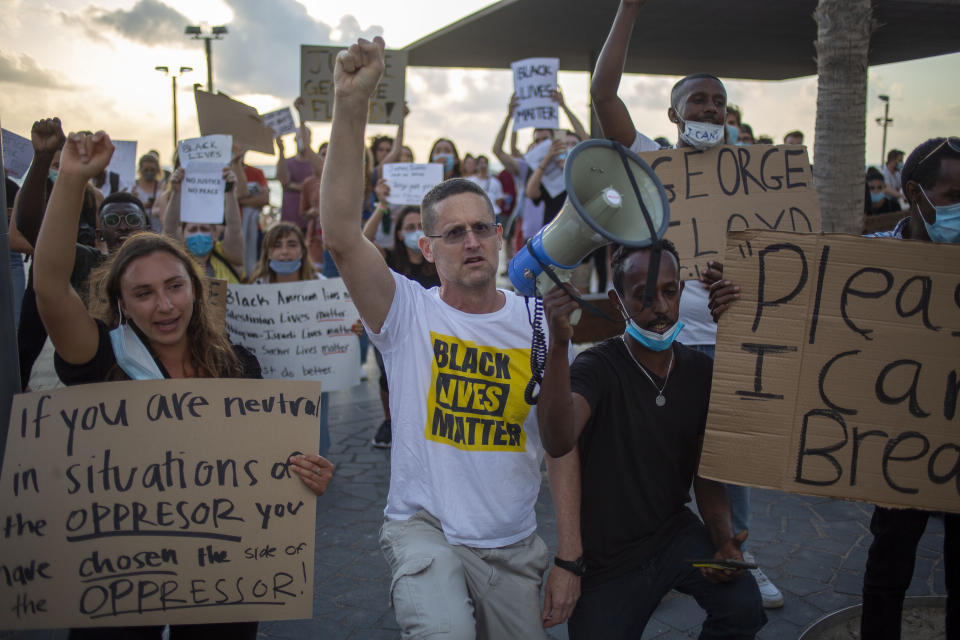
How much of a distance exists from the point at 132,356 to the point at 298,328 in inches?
86.9

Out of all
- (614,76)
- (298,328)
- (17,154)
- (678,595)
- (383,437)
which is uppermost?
(614,76)

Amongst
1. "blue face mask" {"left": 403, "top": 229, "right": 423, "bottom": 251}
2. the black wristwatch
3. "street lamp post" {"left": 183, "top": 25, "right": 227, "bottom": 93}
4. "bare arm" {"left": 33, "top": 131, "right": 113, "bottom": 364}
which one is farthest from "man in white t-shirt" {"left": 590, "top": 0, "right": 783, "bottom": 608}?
"street lamp post" {"left": 183, "top": 25, "right": 227, "bottom": 93}

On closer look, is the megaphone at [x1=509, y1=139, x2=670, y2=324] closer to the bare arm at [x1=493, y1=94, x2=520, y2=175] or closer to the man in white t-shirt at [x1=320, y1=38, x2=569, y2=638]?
the man in white t-shirt at [x1=320, y1=38, x2=569, y2=638]

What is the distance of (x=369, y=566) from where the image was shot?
4.10 meters

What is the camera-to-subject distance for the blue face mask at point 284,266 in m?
5.26

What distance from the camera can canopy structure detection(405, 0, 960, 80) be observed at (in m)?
14.2

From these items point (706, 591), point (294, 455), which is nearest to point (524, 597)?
point (706, 591)

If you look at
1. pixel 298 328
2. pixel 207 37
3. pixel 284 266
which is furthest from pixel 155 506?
pixel 207 37

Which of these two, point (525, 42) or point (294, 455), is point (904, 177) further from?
point (525, 42)

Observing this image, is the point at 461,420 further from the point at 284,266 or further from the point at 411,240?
the point at 411,240

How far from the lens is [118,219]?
14.6 feet

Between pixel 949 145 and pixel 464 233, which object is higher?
pixel 949 145

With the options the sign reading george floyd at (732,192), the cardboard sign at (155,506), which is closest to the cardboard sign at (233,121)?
the sign reading george floyd at (732,192)

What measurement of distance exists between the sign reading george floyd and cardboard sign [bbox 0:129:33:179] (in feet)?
13.4
